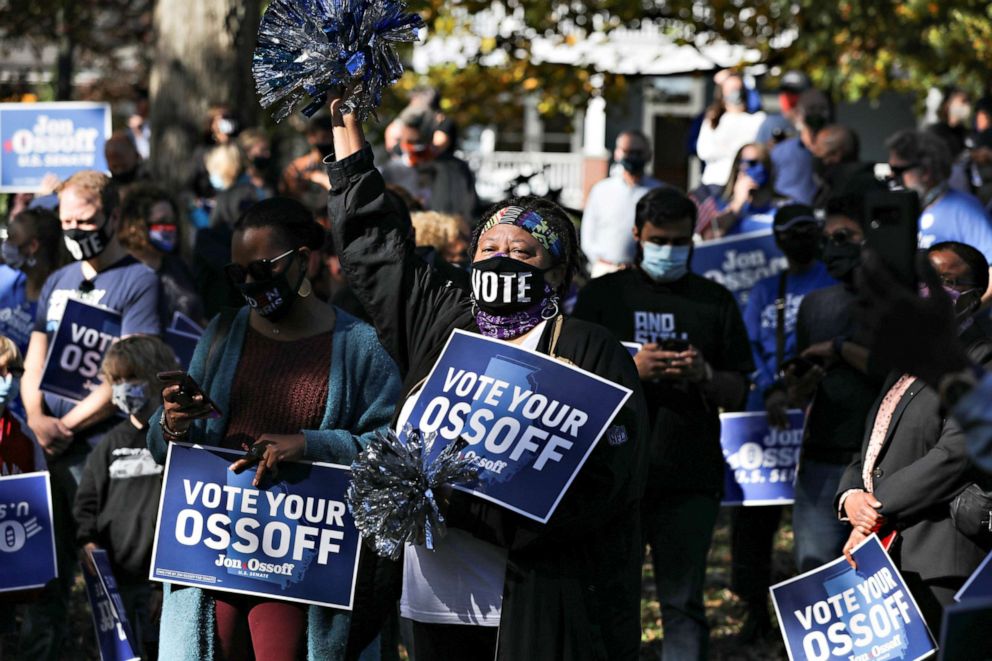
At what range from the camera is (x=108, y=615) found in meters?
5.94

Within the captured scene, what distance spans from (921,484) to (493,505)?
5.90 ft

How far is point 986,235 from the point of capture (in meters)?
8.13

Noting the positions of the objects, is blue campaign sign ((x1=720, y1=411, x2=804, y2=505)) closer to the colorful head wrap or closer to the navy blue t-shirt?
the navy blue t-shirt

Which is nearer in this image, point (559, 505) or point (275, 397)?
point (559, 505)

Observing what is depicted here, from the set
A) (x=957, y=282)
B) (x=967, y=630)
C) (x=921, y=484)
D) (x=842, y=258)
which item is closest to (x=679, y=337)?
(x=842, y=258)

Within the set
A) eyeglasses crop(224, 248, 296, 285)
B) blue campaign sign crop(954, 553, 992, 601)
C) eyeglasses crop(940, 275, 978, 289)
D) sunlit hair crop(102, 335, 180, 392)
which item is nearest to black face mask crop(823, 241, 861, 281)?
eyeglasses crop(940, 275, 978, 289)

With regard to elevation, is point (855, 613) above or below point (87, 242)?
below

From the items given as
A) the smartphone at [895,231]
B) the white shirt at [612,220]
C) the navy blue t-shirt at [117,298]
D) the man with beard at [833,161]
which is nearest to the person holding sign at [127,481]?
the navy blue t-shirt at [117,298]

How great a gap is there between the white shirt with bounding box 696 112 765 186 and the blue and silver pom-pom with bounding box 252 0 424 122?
7.96 m

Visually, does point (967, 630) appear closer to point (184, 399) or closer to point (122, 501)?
point (184, 399)

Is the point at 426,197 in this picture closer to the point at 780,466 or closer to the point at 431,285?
the point at 780,466

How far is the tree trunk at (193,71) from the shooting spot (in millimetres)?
13234

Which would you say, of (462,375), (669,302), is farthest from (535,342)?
(669,302)

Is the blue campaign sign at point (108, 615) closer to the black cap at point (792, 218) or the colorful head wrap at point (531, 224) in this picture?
the colorful head wrap at point (531, 224)
